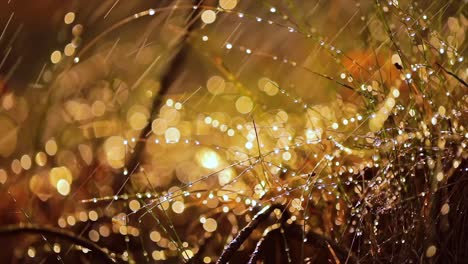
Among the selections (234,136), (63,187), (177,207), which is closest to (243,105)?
(234,136)

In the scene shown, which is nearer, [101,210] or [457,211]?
[457,211]

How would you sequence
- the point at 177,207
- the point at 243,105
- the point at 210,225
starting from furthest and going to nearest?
the point at 243,105 → the point at 177,207 → the point at 210,225

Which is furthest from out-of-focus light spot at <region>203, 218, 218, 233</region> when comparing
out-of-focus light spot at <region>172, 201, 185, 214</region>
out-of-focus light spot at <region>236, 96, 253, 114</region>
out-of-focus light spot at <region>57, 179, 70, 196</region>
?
out-of-focus light spot at <region>236, 96, 253, 114</region>

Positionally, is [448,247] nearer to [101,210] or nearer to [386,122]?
[386,122]

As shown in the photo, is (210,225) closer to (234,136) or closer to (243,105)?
(234,136)

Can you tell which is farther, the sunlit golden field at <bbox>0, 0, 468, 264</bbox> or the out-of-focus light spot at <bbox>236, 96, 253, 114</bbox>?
the out-of-focus light spot at <bbox>236, 96, 253, 114</bbox>

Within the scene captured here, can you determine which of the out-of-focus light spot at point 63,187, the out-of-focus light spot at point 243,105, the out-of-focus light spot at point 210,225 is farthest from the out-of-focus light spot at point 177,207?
the out-of-focus light spot at point 243,105

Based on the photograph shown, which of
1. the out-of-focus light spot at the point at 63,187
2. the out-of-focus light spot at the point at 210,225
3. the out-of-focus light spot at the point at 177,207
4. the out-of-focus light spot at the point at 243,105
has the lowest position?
the out-of-focus light spot at the point at 63,187

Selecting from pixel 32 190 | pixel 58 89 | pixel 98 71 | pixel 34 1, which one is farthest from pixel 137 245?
pixel 34 1

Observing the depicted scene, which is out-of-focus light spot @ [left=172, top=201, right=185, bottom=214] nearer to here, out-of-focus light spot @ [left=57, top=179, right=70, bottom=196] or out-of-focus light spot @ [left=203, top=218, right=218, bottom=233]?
out-of-focus light spot @ [left=203, top=218, right=218, bottom=233]

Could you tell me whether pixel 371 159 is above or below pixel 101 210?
above

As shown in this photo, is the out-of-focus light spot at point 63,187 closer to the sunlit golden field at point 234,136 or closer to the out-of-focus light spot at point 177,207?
the sunlit golden field at point 234,136
